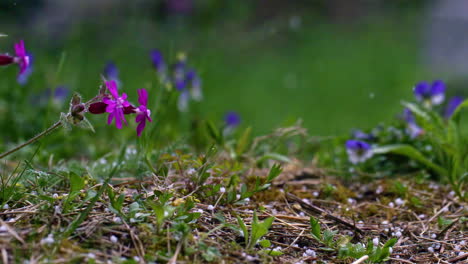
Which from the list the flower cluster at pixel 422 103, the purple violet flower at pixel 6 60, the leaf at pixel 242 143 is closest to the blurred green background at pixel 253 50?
the leaf at pixel 242 143

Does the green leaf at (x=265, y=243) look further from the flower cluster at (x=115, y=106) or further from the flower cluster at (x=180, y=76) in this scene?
the flower cluster at (x=180, y=76)

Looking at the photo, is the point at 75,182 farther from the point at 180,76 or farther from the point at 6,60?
the point at 180,76

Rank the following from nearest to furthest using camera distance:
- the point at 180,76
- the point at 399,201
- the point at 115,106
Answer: the point at 115,106, the point at 399,201, the point at 180,76

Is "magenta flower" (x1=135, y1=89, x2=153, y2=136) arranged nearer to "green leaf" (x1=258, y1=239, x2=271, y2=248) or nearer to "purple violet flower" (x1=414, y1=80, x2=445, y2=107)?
"green leaf" (x1=258, y1=239, x2=271, y2=248)

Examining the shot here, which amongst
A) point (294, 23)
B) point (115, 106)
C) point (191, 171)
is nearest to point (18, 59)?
point (115, 106)

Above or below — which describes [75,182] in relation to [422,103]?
below
